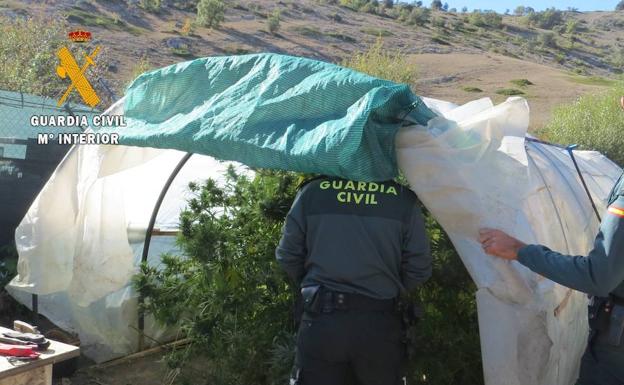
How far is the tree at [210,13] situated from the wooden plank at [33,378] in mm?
61535

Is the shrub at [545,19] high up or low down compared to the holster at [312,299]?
up

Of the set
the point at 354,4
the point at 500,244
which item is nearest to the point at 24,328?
the point at 500,244

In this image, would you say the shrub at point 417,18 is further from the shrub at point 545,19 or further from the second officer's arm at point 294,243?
the second officer's arm at point 294,243

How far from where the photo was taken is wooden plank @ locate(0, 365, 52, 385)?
3.69 m

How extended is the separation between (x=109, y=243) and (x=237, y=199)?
1.39m

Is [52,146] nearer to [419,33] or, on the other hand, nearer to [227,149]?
[227,149]

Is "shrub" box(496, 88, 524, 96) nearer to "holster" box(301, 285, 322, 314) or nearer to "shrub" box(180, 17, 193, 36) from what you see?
"shrub" box(180, 17, 193, 36)

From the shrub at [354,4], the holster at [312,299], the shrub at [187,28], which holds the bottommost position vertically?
the holster at [312,299]

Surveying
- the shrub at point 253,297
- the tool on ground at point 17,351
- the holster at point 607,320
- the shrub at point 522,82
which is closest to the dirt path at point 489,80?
the shrub at point 522,82

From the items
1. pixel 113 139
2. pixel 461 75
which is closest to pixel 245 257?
pixel 113 139

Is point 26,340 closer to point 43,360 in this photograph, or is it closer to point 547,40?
point 43,360

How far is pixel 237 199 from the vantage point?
5086 millimetres

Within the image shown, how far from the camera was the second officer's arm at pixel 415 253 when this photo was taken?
3.76m

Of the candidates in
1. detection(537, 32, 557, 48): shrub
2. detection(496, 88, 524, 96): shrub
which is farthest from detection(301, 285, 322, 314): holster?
detection(537, 32, 557, 48): shrub
